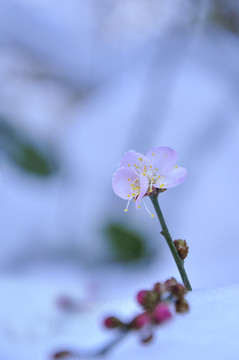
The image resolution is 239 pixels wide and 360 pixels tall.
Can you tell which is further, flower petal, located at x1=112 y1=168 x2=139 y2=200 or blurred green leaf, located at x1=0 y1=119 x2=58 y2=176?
blurred green leaf, located at x1=0 y1=119 x2=58 y2=176

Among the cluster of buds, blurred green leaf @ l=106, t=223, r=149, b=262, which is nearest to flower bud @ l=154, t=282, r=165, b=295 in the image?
the cluster of buds

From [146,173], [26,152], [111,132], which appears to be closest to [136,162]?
[146,173]

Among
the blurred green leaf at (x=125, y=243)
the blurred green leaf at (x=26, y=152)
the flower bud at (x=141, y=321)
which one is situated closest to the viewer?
the flower bud at (x=141, y=321)

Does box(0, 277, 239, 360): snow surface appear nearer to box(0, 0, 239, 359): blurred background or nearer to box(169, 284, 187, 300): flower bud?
box(169, 284, 187, 300): flower bud

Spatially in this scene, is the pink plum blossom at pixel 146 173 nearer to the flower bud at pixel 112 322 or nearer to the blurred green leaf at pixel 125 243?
the flower bud at pixel 112 322

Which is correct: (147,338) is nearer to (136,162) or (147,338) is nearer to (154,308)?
(154,308)

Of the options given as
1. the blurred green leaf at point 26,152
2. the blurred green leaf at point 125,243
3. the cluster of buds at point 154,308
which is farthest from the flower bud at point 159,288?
the blurred green leaf at point 125,243

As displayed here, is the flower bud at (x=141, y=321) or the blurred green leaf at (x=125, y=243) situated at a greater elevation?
the blurred green leaf at (x=125, y=243)
